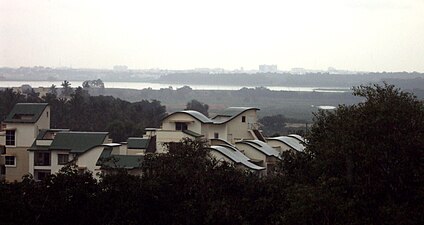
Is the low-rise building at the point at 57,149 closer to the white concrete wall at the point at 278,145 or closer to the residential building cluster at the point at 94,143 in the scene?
the residential building cluster at the point at 94,143

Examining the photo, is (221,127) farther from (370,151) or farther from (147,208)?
(370,151)

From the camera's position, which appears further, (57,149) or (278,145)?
(278,145)

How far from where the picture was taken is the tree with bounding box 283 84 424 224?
1330 centimetres

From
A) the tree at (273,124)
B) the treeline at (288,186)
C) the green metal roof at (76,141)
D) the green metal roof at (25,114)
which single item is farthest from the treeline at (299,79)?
the treeline at (288,186)

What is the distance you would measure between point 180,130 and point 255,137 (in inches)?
133

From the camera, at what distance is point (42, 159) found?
2588 centimetres

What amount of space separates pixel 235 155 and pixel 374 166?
9501mm

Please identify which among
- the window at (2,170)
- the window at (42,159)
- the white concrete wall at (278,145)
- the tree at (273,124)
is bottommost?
the tree at (273,124)

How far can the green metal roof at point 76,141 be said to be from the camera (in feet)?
82.9

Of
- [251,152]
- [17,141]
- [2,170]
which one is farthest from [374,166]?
[2,170]

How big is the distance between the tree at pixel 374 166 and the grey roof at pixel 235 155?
7.22 m

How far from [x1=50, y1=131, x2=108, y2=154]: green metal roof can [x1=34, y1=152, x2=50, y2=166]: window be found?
1.32ft

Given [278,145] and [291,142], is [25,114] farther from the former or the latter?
[291,142]

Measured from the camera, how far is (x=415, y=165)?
14047mm
